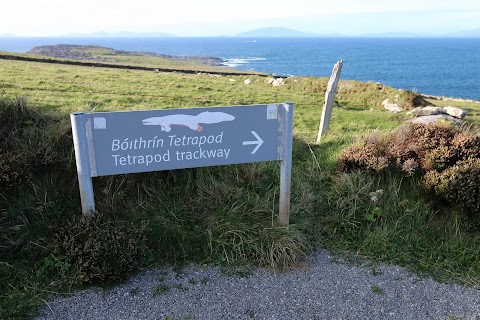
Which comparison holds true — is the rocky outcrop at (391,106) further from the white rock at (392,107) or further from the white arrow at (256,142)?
the white arrow at (256,142)

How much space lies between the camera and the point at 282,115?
15.9 feet

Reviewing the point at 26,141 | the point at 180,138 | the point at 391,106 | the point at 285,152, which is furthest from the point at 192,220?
the point at 391,106

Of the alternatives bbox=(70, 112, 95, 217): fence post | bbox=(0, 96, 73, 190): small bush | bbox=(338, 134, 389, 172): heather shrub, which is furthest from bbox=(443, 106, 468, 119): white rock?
bbox=(70, 112, 95, 217): fence post

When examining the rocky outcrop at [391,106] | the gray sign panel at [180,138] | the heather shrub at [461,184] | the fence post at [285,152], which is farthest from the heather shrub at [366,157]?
the rocky outcrop at [391,106]

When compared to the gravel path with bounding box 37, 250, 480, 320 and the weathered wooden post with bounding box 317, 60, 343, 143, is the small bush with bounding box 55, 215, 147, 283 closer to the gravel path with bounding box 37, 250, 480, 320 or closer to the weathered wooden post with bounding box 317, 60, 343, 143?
the gravel path with bounding box 37, 250, 480, 320

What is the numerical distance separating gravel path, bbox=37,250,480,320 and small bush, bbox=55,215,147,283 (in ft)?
0.51

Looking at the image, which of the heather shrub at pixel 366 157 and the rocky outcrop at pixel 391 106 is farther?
the rocky outcrop at pixel 391 106

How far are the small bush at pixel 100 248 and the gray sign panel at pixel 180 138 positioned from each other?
21.7 inches

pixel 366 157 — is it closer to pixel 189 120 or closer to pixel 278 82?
pixel 189 120

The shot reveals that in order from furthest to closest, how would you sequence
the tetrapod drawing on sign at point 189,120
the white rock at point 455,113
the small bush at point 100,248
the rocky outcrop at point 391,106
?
the rocky outcrop at point 391,106, the white rock at point 455,113, the tetrapod drawing on sign at point 189,120, the small bush at point 100,248

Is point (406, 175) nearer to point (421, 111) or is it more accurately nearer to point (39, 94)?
point (39, 94)

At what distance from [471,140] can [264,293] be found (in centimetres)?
359

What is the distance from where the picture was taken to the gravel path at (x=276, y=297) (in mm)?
3906

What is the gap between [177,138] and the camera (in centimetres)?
452
